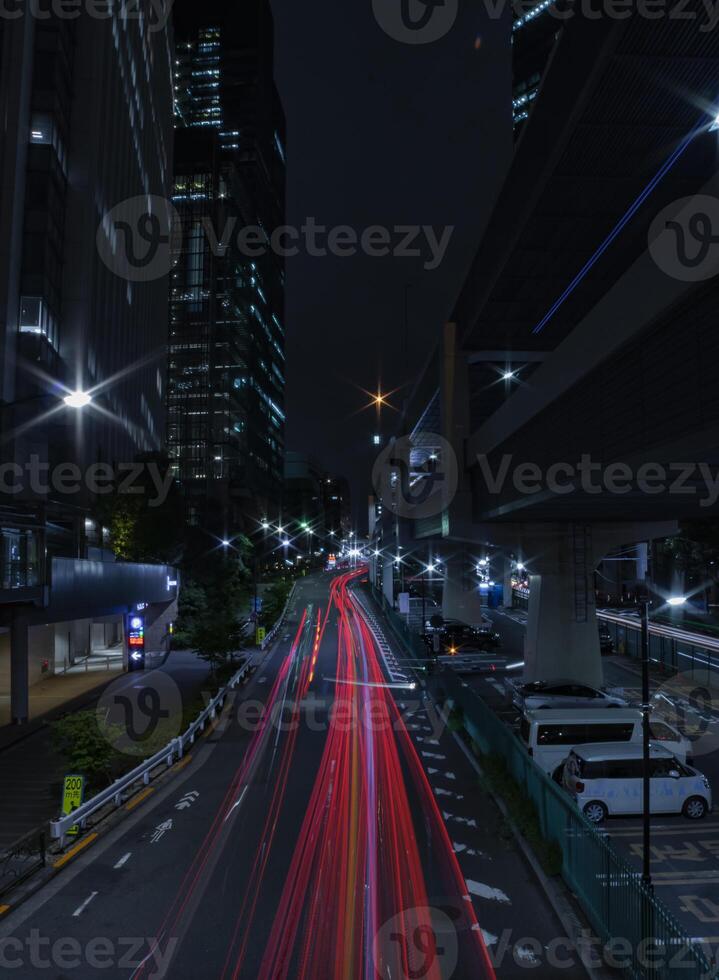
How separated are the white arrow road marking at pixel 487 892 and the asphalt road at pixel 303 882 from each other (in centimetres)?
3

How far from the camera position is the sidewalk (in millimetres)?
15844

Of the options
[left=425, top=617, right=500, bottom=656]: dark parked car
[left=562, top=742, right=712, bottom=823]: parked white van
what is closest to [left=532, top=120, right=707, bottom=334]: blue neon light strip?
[left=562, top=742, right=712, bottom=823]: parked white van

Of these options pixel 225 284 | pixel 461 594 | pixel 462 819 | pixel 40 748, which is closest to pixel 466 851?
pixel 462 819

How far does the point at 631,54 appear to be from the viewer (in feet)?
40.4

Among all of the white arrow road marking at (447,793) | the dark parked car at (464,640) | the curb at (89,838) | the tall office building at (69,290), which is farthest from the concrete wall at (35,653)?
the dark parked car at (464,640)

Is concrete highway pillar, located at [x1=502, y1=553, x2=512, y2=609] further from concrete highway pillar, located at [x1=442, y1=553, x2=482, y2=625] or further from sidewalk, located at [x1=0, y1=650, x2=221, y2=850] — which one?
sidewalk, located at [x1=0, y1=650, x2=221, y2=850]

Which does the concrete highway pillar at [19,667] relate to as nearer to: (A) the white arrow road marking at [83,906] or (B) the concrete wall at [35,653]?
(B) the concrete wall at [35,653]

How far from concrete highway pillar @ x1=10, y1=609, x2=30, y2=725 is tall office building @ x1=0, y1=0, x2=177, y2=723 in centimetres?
536

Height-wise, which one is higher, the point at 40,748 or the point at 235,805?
the point at 40,748

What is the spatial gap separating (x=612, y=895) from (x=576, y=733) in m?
9.29

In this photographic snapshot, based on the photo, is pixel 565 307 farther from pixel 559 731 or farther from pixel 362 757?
pixel 362 757

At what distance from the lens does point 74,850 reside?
13.5 meters

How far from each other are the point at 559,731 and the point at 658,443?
10046 millimetres

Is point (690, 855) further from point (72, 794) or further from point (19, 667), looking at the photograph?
point (19, 667)
